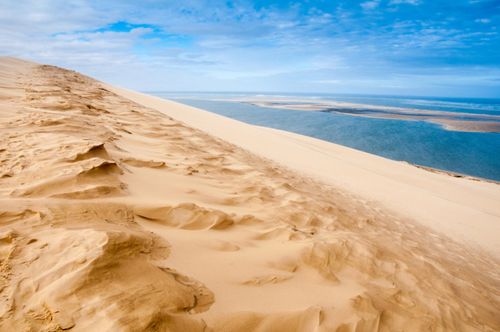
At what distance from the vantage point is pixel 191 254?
1813mm

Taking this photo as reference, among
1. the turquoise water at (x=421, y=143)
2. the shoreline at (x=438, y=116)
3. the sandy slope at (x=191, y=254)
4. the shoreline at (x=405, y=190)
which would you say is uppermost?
the sandy slope at (x=191, y=254)

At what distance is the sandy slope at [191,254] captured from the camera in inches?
49.9

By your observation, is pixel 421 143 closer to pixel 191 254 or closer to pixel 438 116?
pixel 438 116

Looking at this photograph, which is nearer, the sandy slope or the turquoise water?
the sandy slope

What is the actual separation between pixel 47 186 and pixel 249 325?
5.46 ft

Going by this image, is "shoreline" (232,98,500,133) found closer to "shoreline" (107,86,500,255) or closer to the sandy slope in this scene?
"shoreline" (107,86,500,255)

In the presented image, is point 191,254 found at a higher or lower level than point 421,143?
higher

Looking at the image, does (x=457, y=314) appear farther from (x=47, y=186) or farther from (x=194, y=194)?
(x=47, y=186)

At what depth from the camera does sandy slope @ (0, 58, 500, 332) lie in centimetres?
127

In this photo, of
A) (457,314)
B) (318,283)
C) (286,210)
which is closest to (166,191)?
(286,210)

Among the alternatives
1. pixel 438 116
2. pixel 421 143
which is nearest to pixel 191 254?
pixel 421 143

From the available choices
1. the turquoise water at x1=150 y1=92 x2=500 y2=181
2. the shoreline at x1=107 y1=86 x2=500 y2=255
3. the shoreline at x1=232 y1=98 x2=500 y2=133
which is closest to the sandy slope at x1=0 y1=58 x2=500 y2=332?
the shoreline at x1=107 y1=86 x2=500 y2=255

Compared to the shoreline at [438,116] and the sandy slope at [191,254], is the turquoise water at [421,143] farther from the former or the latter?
the sandy slope at [191,254]

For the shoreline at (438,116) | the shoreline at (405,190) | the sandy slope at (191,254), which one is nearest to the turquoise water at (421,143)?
the shoreline at (438,116)
